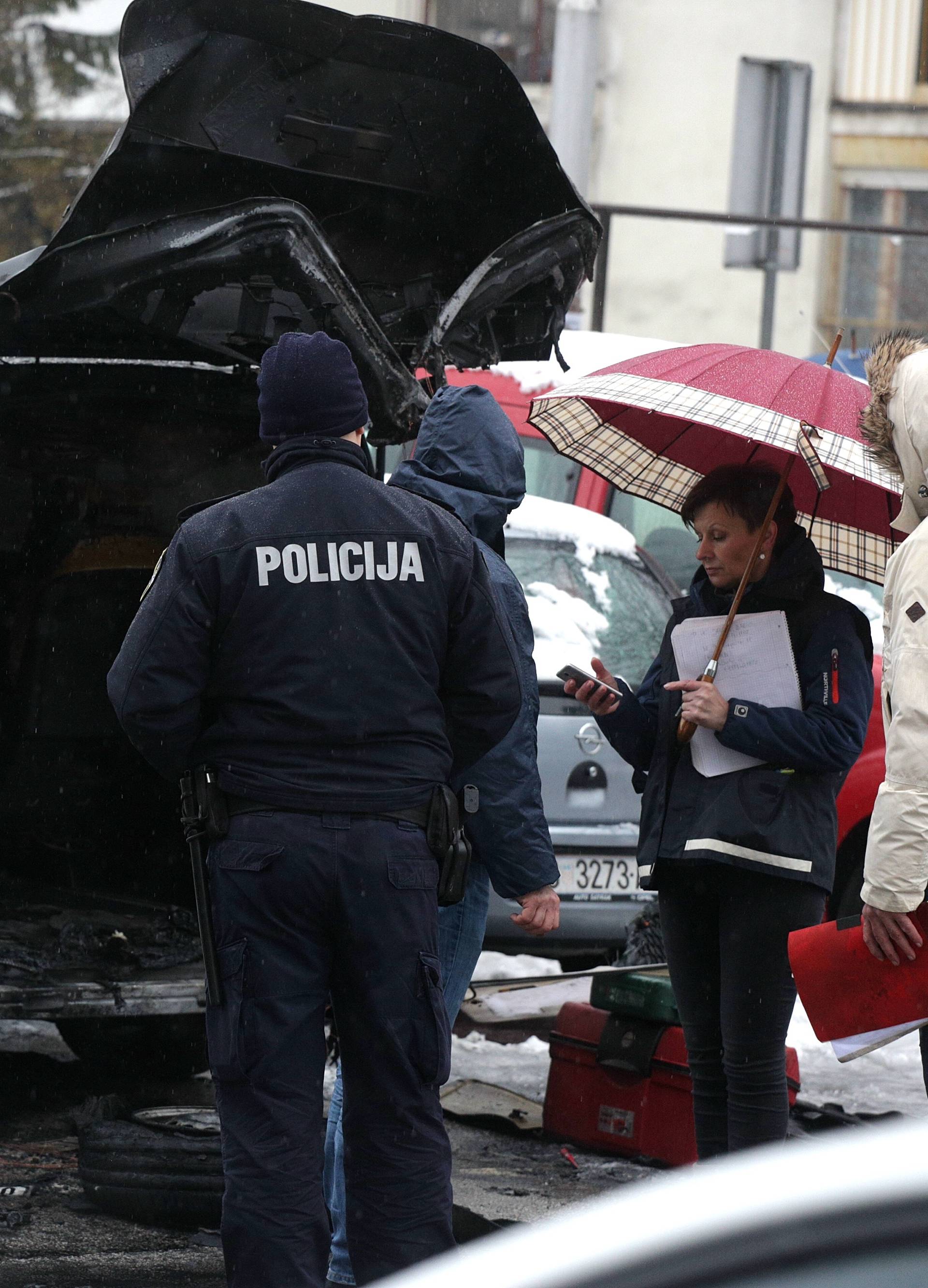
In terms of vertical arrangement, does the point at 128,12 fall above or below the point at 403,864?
above

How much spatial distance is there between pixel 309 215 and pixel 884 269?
18174 mm

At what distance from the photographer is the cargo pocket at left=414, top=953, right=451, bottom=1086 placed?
316cm

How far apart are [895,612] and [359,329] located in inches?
65.3

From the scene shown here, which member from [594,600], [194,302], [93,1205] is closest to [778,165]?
[594,600]

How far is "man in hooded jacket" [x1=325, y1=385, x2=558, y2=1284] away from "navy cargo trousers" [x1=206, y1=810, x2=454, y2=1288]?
443 millimetres

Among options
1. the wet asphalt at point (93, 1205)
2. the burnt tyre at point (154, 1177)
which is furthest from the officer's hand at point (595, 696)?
the burnt tyre at point (154, 1177)

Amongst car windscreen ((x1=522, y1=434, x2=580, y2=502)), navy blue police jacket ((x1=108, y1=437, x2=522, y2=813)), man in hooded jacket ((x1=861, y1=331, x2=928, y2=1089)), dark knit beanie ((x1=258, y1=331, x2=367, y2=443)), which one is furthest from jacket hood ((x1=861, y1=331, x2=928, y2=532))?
car windscreen ((x1=522, y1=434, x2=580, y2=502))

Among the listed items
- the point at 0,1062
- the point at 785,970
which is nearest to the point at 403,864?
the point at 785,970

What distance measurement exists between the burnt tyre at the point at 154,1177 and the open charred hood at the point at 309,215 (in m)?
1.97

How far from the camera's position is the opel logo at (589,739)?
636 cm

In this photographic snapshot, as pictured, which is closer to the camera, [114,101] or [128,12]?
[128,12]

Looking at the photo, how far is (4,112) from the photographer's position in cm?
1984

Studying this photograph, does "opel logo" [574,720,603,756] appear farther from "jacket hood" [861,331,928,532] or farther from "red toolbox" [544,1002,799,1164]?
"jacket hood" [861,331,928,532]

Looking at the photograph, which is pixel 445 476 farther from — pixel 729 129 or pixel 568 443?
pixel 729 129
